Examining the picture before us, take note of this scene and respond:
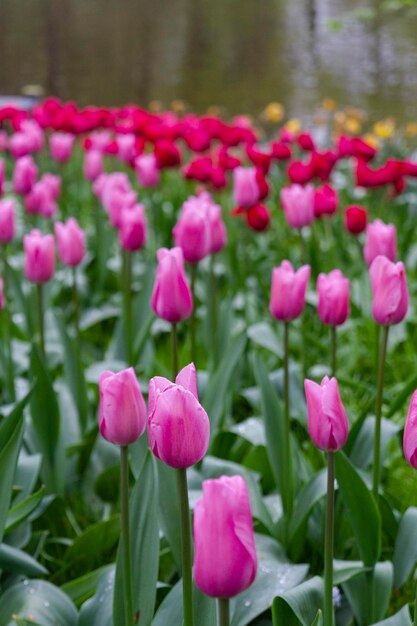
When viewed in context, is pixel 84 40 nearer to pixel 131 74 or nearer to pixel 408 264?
pixel 131 74

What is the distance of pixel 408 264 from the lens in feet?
11.3

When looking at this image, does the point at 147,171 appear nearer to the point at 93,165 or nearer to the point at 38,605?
the point at 93,165

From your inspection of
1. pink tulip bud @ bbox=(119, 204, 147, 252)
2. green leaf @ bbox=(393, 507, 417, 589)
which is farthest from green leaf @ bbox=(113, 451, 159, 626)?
pink tulip bud @ bbox=(119, 204, 147, 252)

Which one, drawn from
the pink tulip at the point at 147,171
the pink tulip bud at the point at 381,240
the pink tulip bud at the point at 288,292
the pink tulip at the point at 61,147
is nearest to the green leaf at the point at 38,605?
the pink tulip bud at the point at 288,292

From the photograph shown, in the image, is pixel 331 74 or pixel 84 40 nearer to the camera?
pixel 331 74

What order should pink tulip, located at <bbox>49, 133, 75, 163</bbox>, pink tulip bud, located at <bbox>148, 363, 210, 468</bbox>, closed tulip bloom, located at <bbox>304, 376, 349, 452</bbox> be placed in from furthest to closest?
pink tulip, located at <bbox>49, 133, 75, 163</bbox> < closed tulip bloom, located at <bbox>304, 376, 349, 452</bbox> < pink tulip bud, located at <bbox>148, 363, 210, 468</bbox>

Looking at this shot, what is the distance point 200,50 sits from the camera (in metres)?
12.4

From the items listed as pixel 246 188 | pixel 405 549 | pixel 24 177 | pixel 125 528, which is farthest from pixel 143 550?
pixel 24 177

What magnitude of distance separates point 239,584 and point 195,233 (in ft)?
3.32

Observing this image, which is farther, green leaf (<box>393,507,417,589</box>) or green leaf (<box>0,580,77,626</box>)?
green leaf (<box>393,507,417,589</box>)

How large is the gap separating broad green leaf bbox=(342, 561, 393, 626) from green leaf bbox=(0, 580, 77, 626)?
1.44 ft

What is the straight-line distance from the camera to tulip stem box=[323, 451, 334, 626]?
1.01m

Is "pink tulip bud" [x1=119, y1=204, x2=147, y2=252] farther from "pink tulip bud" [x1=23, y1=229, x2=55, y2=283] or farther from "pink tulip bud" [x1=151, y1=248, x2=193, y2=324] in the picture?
"pink tulip bud" [x1=151, y1=248, x2=193, y2=324]

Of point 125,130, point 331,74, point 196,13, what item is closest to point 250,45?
point 196,13
